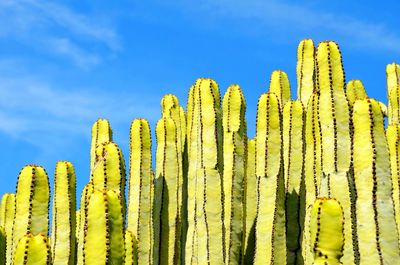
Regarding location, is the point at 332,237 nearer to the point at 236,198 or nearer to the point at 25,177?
the point at 25,177

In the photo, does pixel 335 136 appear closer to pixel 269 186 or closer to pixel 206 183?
pixel 269 186

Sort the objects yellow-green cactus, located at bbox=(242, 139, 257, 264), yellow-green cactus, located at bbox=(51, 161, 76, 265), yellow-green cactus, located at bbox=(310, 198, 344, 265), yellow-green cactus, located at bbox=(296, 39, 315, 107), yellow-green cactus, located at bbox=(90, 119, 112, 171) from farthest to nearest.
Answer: yellow-green cactus, located at bbox=(90, 119, 112, 171)
yellow-green cactus, located at bbox=(296, 39, 315, 107)
yellow-green cactus, located at bbox=(242, 139, 257, 264)
yellow-green cactus, located at bbox=(51, 161, 76, 265)
yellow-green cactus, located at bbox=(310, 198, 344, 265)

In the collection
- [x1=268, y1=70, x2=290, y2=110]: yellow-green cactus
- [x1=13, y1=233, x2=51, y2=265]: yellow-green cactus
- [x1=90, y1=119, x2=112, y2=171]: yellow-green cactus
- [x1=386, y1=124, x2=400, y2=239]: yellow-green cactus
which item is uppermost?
[x1=268, y1=70, x2=290, y2=110]: yellow-green cactus

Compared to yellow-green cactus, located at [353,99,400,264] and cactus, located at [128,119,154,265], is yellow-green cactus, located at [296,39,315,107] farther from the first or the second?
yellow-green cactus, located at [353,99,400,264]

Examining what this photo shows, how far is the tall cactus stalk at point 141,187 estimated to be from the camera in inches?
A: 319

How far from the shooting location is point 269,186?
758 cm

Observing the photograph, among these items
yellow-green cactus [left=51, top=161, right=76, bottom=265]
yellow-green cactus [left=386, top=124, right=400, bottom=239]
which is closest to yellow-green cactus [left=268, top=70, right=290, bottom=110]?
yellow-green cactus [left=386, top=124, right=400, bottom=239]

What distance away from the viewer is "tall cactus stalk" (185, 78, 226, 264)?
7.64 metres

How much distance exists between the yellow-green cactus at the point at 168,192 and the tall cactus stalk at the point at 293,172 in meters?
1.29

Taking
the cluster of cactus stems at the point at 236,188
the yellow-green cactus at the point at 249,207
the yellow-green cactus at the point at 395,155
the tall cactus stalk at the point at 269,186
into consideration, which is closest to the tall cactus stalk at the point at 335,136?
the cluster of cactus stems at the point at 236,188

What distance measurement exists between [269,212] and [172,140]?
1.67m

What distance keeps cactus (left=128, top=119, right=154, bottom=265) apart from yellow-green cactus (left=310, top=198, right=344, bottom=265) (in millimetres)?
3599

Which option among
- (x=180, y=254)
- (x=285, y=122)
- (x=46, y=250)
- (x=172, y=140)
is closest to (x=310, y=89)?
(x=285, y=122)

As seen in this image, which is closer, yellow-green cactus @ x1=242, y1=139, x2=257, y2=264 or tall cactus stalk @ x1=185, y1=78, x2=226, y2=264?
tall cactus stalk @ x1=185, y1=78, x2=226, y2=264
